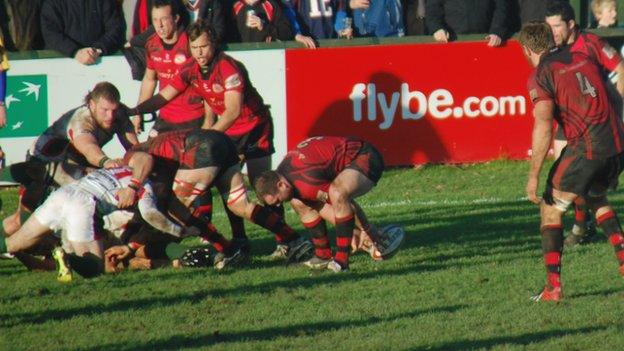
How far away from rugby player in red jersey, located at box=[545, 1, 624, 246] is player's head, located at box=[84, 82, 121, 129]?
337cm

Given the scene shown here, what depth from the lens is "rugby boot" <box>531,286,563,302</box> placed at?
9.88 meters

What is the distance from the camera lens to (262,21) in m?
16.2

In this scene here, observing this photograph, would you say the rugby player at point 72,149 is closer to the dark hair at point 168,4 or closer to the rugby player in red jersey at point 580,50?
the dark hair at point 168,4

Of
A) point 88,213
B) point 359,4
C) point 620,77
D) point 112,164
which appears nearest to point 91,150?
point 112,164

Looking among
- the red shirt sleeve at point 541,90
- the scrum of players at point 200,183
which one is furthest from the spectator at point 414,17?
the red shirt sleeve at point 541,90

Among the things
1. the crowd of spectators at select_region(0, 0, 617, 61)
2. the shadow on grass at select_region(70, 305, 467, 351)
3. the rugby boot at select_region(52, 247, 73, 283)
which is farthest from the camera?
the crowd of spectators at select_region(0, 0, 617, 61)

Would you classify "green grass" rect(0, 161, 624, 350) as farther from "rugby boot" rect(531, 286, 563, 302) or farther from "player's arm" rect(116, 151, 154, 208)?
"player's arm" rect(116, 151, 154, 208)

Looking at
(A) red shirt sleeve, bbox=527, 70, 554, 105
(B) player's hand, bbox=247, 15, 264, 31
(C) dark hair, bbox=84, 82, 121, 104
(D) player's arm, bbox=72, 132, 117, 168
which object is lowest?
(D) player's arm, bbox=72, 132, 117, 168

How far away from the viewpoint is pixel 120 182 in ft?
36.9

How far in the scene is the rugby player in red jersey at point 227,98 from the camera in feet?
38.9

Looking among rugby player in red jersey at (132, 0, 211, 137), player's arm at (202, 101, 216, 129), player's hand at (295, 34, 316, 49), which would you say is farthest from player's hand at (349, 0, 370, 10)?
player's arm at (202, 101, 216, 129)

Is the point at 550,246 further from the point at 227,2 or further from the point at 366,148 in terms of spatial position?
the point at 227,2

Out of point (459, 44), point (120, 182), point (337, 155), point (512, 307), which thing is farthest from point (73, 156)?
point (459, 44)

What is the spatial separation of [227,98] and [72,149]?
129 cm
